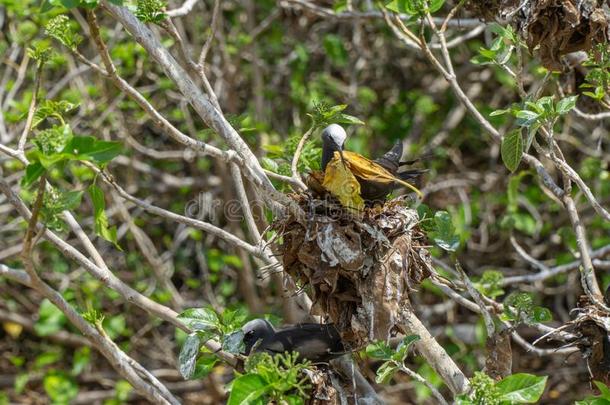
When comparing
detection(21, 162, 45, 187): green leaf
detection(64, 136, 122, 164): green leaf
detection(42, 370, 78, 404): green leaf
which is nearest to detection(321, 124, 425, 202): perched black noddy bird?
detection(64, 136, 122, 164): green leaf

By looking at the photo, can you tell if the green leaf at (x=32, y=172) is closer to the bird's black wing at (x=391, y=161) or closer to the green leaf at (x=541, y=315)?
the bird's black wing at (x=391, y=161)

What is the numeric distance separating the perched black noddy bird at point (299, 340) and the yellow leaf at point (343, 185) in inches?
19.2

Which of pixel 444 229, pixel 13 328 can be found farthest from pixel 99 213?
pixel 13 328

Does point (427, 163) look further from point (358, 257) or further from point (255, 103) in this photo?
point (358, 257)

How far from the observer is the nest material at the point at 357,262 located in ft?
9.48

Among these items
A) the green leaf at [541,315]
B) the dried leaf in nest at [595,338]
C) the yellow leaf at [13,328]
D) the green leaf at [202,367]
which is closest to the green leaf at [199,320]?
the green leaf at [202,367]

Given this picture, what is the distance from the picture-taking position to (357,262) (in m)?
2.89

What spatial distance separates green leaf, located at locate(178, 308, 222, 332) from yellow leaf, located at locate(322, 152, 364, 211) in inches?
25.0

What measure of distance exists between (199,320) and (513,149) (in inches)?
54.5

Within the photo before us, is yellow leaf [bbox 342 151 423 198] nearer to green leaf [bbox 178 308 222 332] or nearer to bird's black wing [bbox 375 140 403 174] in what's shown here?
bird's black wing [bbox 375 140 403 174]

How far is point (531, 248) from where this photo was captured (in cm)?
719

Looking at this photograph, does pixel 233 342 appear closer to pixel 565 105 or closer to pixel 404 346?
pixel 404 346

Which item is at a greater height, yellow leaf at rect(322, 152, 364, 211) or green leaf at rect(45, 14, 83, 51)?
green leaf at rect(45, 14, 83, 51)

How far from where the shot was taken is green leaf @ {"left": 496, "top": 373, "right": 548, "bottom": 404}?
250cm
